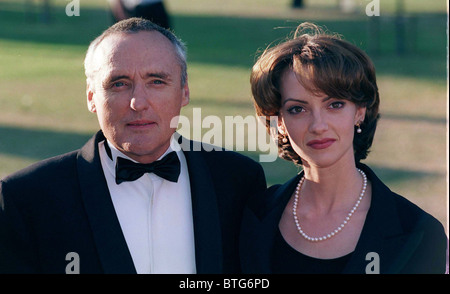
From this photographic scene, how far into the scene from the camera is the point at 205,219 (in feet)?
11.7

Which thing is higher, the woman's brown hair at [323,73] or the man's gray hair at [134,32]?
the man's gray hair at [134,32]

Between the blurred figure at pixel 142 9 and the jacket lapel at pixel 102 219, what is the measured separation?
6.45 metres

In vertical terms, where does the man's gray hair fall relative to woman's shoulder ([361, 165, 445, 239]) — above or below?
above

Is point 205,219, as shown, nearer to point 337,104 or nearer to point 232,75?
point 337,104

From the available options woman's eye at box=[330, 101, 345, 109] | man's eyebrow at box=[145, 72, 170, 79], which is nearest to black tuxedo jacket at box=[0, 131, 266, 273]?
man's eyebrow at box=[145, 72, 170, 79]

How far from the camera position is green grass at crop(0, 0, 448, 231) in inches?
364

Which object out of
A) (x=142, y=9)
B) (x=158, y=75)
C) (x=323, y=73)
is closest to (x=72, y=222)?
(x=158, y=75)

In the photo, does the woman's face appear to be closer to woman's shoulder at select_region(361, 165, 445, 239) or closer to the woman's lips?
the woman's lips

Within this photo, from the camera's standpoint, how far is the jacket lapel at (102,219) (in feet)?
11.1


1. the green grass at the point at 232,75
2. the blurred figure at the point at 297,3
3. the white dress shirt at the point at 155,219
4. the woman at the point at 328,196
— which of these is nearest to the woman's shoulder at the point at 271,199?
the woman at the point at 328,196

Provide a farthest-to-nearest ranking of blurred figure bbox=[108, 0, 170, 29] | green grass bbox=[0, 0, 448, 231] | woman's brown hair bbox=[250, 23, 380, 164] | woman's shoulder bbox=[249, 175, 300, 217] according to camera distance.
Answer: blurred figure bbox=[108, 0, 170, 29], green grass bbox=[0, 0, 448, 231], woman's shoulder bbox=[249, 175, 300, 217], woman's brown hair bbox=[250, 23, 380, 164]

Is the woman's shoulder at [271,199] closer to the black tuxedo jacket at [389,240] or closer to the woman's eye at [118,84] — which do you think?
the black tuxedo jacket at [389,240]

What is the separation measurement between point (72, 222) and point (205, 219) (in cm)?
59
